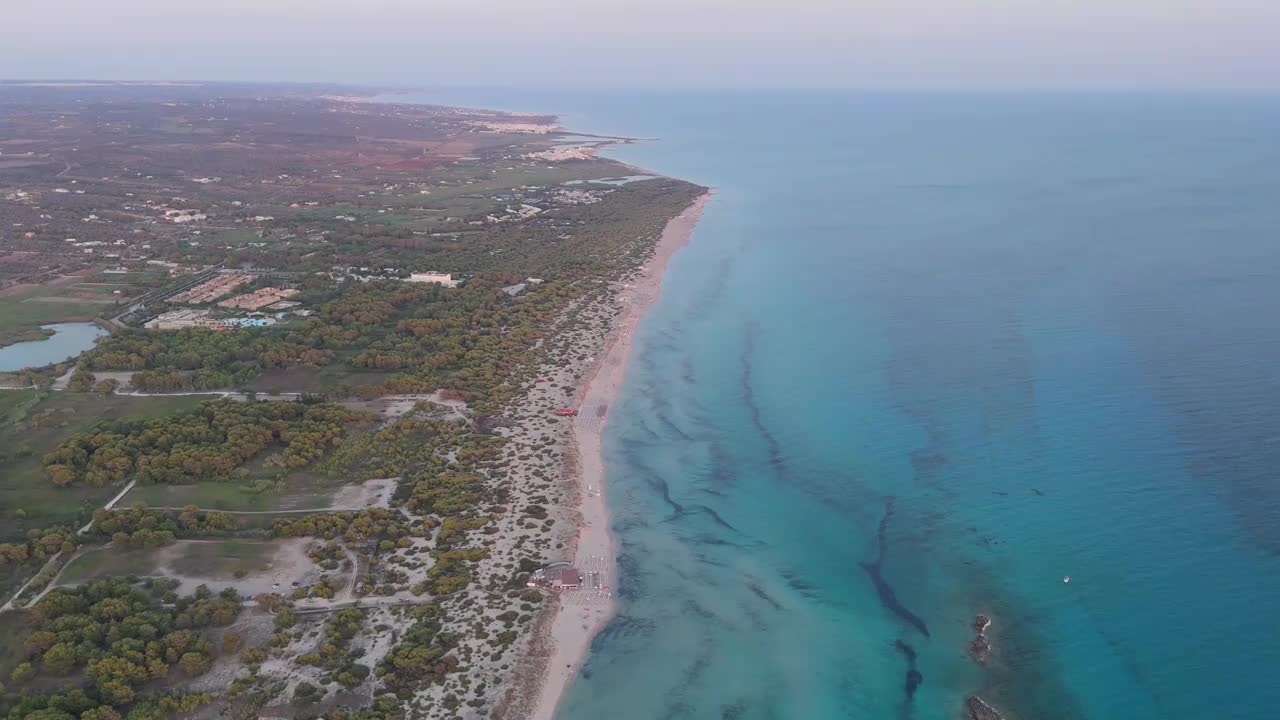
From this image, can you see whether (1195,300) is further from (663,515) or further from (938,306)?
(663,515)

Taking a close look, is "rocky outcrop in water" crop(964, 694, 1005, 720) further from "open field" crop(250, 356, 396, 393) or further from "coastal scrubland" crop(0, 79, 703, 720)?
"open field" crop(250, 356, 396, 393)

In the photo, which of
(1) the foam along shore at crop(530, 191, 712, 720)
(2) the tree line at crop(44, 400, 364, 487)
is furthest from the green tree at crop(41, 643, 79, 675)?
(1) the foam along shore at crop(530, 191, 712, 720)

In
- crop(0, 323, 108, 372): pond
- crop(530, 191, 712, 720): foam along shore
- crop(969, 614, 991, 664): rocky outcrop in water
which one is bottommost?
crop(0, 323, 108, 372): pond

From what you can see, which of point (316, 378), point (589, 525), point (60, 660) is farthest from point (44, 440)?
point (589, 525)

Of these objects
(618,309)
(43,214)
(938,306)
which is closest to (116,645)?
(618,309)

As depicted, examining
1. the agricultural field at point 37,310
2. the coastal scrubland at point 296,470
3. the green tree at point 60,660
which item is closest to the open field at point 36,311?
the agricultural field at point 37,310

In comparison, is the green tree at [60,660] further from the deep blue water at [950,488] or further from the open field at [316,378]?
the open field at [316,378]
